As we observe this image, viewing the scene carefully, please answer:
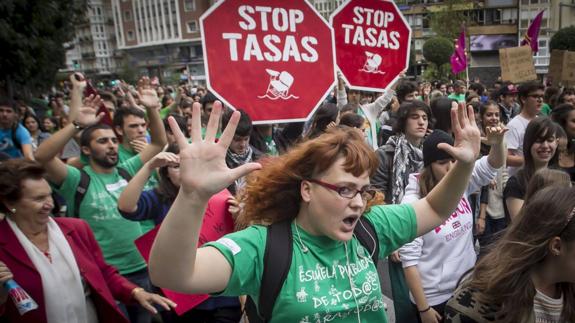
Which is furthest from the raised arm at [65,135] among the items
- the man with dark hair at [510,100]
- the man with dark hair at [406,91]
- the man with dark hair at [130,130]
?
the man with dark hair at [510,100]

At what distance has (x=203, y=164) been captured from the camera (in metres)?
1.34

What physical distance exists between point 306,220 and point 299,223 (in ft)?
0.12

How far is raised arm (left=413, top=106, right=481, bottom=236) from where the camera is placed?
6.32ft

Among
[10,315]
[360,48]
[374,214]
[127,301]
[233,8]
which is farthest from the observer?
[360,48]

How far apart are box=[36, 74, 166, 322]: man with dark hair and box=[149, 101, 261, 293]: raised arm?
197cm

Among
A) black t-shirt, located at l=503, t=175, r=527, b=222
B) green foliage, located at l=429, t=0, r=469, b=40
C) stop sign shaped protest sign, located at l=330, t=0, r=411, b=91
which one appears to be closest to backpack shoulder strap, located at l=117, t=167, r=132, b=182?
stop sign shaped protest sign, located at l=330, t=0, r=411, b=91

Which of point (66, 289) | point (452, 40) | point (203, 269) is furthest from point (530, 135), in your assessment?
point (452, 40)

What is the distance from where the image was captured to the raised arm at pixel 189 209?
4.30 feet

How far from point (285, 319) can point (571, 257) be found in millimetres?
1001

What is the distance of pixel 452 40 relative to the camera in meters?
28.9

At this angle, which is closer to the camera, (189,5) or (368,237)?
(368,237)

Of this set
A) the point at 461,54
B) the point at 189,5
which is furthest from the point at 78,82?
the point at 189,5

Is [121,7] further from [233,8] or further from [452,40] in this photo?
[233,8]

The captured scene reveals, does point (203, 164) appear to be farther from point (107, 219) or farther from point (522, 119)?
point (522, 119)
